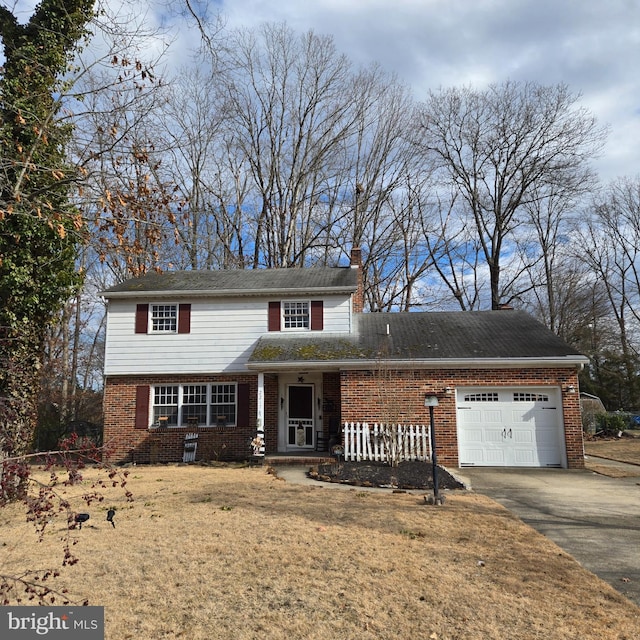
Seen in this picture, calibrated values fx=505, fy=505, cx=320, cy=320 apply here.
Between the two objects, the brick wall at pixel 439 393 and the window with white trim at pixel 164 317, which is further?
the window with white trim at pixel 164 317

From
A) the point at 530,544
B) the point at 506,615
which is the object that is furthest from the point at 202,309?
the point at 506,615

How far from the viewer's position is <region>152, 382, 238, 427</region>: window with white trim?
15.7 metres

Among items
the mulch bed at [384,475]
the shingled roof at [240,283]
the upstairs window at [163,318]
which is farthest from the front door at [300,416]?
the upstairs window at [163,318]

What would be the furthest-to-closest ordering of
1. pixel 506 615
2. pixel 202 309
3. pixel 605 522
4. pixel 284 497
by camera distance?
pixel 202 309 → pixel 284 497 → pixel 605 522 → pixel 506 615

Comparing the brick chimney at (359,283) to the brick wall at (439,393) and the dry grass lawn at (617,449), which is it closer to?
the brick wall at (439,393)

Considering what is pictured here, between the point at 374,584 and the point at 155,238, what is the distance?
4.09 meters

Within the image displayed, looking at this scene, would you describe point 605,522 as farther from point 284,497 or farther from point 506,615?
point 284,497

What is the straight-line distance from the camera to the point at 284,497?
8711 millimetres

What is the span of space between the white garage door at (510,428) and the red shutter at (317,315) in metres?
4.81

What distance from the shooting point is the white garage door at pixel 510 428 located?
13.4 meters

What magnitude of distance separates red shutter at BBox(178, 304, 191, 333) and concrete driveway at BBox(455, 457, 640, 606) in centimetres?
918

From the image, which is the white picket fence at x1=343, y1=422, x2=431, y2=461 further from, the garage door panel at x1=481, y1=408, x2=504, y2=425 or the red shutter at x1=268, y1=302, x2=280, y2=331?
the red shutter at x1=268, y1=302, x2=280, y2=331

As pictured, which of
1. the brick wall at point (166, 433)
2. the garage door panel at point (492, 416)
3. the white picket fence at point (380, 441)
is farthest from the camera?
the brick wall at point (166, 433)

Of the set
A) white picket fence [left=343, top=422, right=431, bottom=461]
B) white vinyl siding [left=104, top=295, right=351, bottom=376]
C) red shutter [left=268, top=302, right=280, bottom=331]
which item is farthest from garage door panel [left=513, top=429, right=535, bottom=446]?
red shutter [left=268, top=302, right=280, bottom=331]
